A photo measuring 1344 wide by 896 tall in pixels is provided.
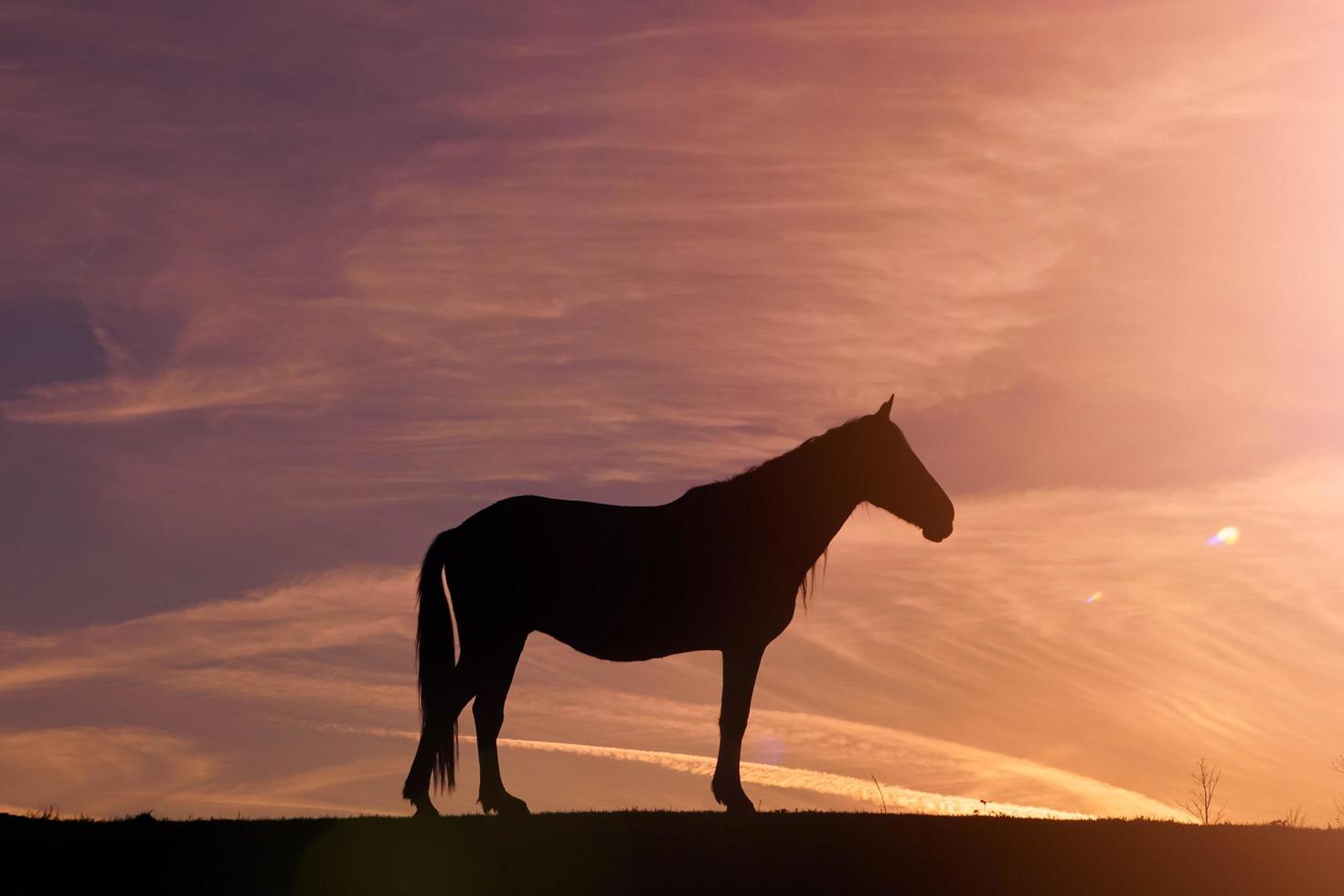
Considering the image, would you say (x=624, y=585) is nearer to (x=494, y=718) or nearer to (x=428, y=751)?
(x=494, y=718)

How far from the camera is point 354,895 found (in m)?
12.4

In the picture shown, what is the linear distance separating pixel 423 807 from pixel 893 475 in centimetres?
692

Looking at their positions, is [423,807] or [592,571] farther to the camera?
[592,571]

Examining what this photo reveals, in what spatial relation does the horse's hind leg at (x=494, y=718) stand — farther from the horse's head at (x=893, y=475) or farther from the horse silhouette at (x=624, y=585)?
the horse's head at (x=893, y=475)

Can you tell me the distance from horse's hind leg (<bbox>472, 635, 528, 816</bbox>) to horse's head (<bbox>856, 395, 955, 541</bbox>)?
4.78m

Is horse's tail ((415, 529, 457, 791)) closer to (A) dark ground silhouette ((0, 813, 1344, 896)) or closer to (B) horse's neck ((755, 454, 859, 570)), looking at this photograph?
(A) dark ground silhouette ((0, 813, 1344, 896))

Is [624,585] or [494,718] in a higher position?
[624,585]

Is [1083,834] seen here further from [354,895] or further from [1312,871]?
[354,895]

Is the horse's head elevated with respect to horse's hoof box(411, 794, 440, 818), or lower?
elevated

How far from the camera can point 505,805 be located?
49.9 ft

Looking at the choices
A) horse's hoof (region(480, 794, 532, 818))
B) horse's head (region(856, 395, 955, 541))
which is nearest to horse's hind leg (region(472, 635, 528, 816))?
horse's hoof (region(480, 794, 532, 818))

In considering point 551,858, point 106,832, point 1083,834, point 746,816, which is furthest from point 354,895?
point 1083,834

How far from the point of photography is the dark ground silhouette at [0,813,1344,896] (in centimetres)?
1285

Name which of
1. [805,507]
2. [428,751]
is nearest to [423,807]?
[428,751]
